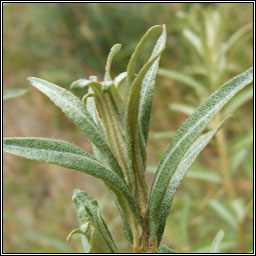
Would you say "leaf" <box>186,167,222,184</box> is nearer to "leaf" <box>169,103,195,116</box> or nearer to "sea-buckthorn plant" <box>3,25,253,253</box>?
"leaf" <box>169,103,195,116</box>

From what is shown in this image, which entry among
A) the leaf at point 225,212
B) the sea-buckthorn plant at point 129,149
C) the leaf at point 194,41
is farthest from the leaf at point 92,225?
the leaf at point 194,41

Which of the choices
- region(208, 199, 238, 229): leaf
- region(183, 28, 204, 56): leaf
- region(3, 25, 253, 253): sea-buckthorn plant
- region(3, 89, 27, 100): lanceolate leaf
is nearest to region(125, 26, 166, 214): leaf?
region(3, 25, 253, 253): sea-buckthorn plant

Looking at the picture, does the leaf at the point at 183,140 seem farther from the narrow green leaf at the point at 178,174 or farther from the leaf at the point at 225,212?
the leaf at the point at 225,212

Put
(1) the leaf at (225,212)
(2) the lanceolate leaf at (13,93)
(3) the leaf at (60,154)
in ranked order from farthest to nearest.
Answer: (1) the leaf at (225,212) < (2) the lanceolate leaf at (13,93) < (3) the leaf at (60,154)

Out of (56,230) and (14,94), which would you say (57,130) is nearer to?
(56,230)

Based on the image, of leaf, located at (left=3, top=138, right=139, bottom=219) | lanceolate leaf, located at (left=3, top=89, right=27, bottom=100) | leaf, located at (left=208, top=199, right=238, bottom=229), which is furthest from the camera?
leaf, located at (left=208, top=199, right=238, bottom=229)

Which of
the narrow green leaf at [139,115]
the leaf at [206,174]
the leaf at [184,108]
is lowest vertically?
the leaf at [206,174]
